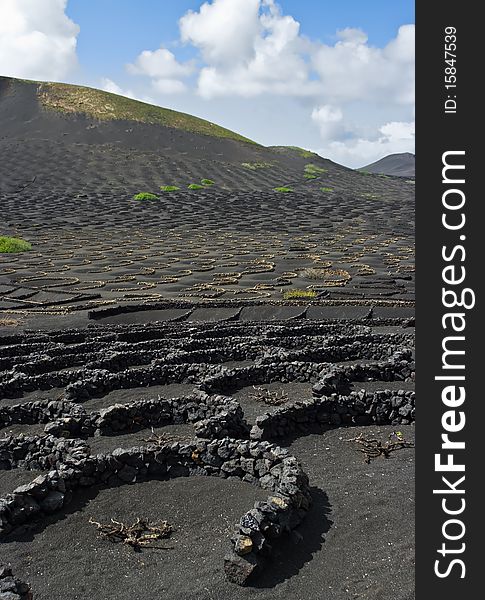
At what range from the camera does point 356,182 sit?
397ft

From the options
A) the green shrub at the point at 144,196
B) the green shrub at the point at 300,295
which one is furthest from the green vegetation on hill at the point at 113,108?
the green shrub at the point at 300,295

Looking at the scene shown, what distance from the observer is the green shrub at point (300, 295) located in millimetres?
31453

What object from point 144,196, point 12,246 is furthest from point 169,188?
point 12,246

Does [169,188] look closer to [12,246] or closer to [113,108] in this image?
[113,108]

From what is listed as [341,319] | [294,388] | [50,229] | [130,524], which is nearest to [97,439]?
[130,524]

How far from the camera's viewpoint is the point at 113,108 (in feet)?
439

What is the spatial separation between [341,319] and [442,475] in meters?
21.2

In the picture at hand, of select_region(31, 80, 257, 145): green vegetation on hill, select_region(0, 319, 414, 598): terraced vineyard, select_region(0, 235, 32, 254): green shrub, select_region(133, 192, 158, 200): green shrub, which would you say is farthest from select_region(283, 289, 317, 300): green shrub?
select_region(31, 80, 257, 145): green vegetation on hill

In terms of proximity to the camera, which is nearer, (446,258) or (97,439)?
(446,258)

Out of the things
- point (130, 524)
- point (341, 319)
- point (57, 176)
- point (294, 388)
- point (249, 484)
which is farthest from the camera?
point (57, 176)

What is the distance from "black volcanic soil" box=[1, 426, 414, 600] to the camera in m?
8.43

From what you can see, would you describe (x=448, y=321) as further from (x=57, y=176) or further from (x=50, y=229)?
(x=57, y=176)

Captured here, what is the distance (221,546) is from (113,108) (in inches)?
5306

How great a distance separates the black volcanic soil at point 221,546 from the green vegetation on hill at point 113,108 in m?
126
